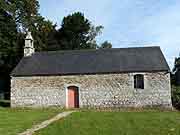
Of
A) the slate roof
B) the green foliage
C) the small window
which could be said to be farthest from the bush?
the green foliage

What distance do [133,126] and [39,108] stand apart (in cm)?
1272

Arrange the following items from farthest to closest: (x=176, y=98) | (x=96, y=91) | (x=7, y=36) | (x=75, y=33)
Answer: (x=75, y=33), (x=7, y=36), (x=176, y=98), (x=96, y=91)

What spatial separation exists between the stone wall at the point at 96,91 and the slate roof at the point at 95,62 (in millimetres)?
466

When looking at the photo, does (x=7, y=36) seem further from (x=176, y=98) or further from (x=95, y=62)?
(x=176, y=98)

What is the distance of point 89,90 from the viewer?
23.4 metres

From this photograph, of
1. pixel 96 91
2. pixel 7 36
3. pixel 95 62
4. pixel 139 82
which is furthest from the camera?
pixel 7 36

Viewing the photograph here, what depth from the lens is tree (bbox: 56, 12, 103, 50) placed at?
143ft

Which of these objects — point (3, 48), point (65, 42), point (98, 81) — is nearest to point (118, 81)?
point (98, 81)

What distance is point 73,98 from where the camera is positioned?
23.8 metres

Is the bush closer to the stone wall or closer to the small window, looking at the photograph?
the stone wall

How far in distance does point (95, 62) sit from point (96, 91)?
272 centimetres

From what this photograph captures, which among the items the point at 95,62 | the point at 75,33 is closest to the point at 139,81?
the point at 95,62

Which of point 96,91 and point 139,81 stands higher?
point 139,81

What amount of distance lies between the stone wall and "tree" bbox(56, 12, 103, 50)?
60.9ft
